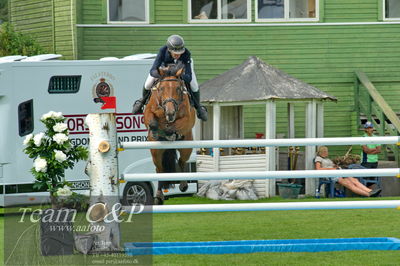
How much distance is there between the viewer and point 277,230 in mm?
13516

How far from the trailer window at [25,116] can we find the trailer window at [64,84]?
0.50 m

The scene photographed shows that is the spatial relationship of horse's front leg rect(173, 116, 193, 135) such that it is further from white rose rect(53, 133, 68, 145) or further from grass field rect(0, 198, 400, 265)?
grass field rect(0, 198, 400, 265)

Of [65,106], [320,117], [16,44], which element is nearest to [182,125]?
[65,106]

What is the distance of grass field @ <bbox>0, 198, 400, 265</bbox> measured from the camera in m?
9.84

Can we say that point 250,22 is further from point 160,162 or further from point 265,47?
point 160,162

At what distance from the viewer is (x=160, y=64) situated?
10234mm

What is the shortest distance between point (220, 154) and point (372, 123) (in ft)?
13.2

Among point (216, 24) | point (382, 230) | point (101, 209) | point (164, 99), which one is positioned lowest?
point (382, 230)

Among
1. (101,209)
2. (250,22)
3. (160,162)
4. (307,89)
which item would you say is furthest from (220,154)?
(101,209)

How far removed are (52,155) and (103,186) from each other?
1042mm

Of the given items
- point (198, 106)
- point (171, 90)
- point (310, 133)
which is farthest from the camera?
point (310, 133)

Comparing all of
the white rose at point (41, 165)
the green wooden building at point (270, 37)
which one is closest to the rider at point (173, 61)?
the white rose at point (41, 165)

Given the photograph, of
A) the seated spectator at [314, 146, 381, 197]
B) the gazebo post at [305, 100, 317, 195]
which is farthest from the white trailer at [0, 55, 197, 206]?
the gazebo post at [305, 100, 317, 195]

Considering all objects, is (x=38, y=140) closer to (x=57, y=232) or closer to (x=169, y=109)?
(x=57, y=232)
